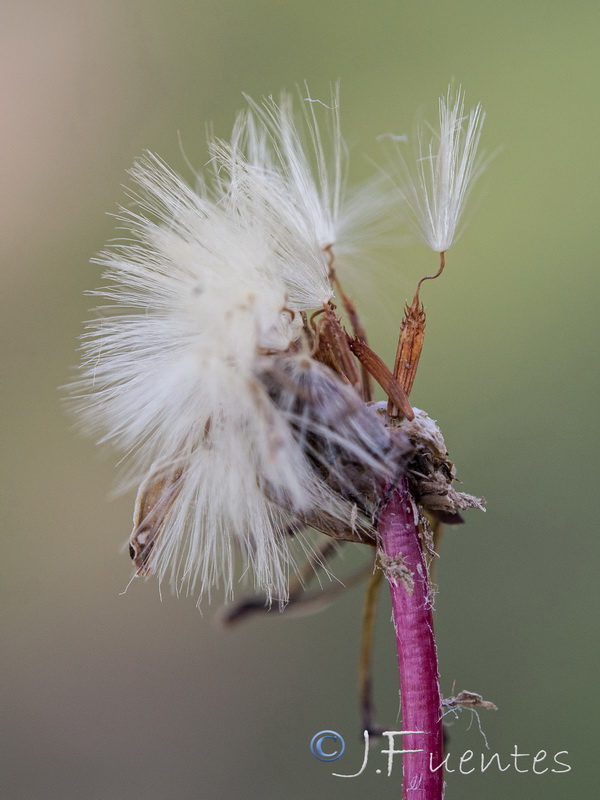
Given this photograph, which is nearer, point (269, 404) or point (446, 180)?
point (269, 404)

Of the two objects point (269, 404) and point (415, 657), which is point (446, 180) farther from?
point (415, 657)

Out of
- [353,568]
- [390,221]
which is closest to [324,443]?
[390,221]
